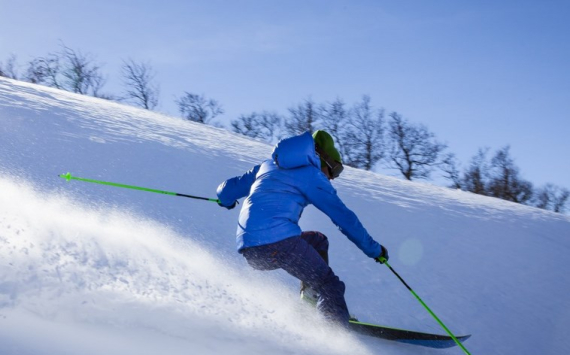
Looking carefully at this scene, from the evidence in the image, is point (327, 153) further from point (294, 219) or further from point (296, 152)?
point (294, 219)

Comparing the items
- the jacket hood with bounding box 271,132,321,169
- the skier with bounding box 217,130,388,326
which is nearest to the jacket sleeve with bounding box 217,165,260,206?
the skier with bounding box 217,130,388,326

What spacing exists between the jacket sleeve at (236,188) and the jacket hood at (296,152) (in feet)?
2.02

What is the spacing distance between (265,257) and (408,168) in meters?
32.1

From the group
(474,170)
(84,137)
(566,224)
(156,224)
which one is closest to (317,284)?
(156,224)

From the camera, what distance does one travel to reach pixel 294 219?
3.57m

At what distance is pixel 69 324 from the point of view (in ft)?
8.41

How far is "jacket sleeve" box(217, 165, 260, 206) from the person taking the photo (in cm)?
408

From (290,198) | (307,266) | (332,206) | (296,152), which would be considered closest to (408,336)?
(307,266)

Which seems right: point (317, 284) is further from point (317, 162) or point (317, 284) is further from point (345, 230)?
point (317, 162)

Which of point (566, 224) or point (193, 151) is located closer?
point (566, 224)

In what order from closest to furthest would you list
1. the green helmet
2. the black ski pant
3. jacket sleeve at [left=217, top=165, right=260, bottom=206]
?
the black ski pant
the green helmet
jacket sleeve at [left=217, top=165, right=260, bottom=206]

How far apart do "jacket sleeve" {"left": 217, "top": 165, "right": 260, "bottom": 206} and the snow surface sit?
0.66 meters

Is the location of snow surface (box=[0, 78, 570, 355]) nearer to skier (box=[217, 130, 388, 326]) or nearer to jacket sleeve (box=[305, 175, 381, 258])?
skier (box=[217, 130, 388, 326])

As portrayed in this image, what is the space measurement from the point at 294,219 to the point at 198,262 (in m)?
1.29
